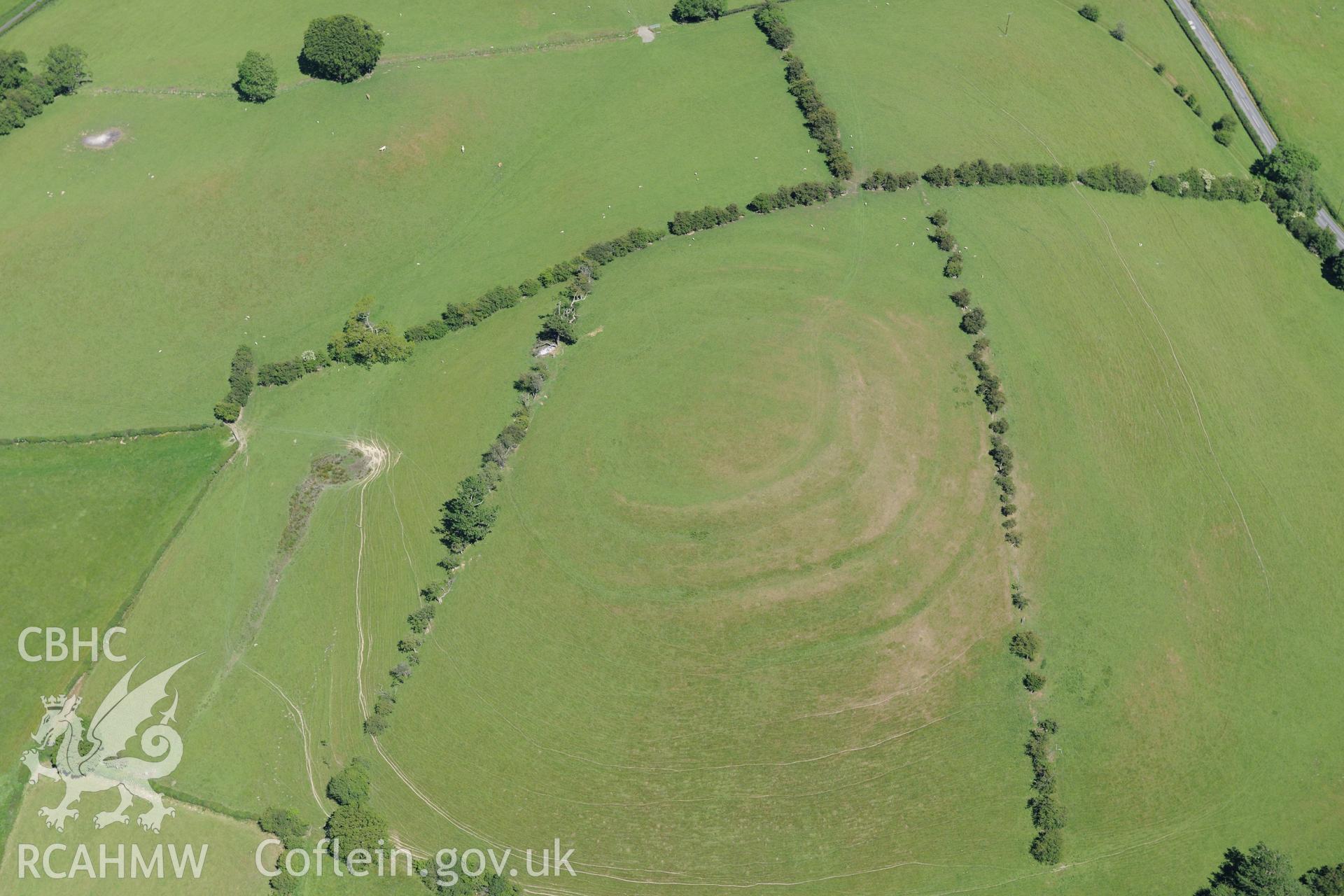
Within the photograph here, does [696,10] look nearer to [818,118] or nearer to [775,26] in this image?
[775,26]

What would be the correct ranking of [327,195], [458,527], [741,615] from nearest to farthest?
[458,527]
[741,615]
[327,195]

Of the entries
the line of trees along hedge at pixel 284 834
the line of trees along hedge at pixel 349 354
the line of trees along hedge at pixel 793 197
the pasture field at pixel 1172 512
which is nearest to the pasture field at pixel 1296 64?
the pasture field at pixel 1172 512

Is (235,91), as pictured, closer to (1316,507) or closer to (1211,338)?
(1211,338)

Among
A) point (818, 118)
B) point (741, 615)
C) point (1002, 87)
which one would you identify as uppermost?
point (1002, 87)

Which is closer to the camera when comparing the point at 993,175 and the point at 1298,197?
the point at 993,175

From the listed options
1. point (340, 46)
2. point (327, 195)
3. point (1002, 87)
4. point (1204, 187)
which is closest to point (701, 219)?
point (327, 195)

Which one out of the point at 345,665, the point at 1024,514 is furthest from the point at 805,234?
the point at 345,665

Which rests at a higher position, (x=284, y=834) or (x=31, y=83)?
(x=31, y=83)
